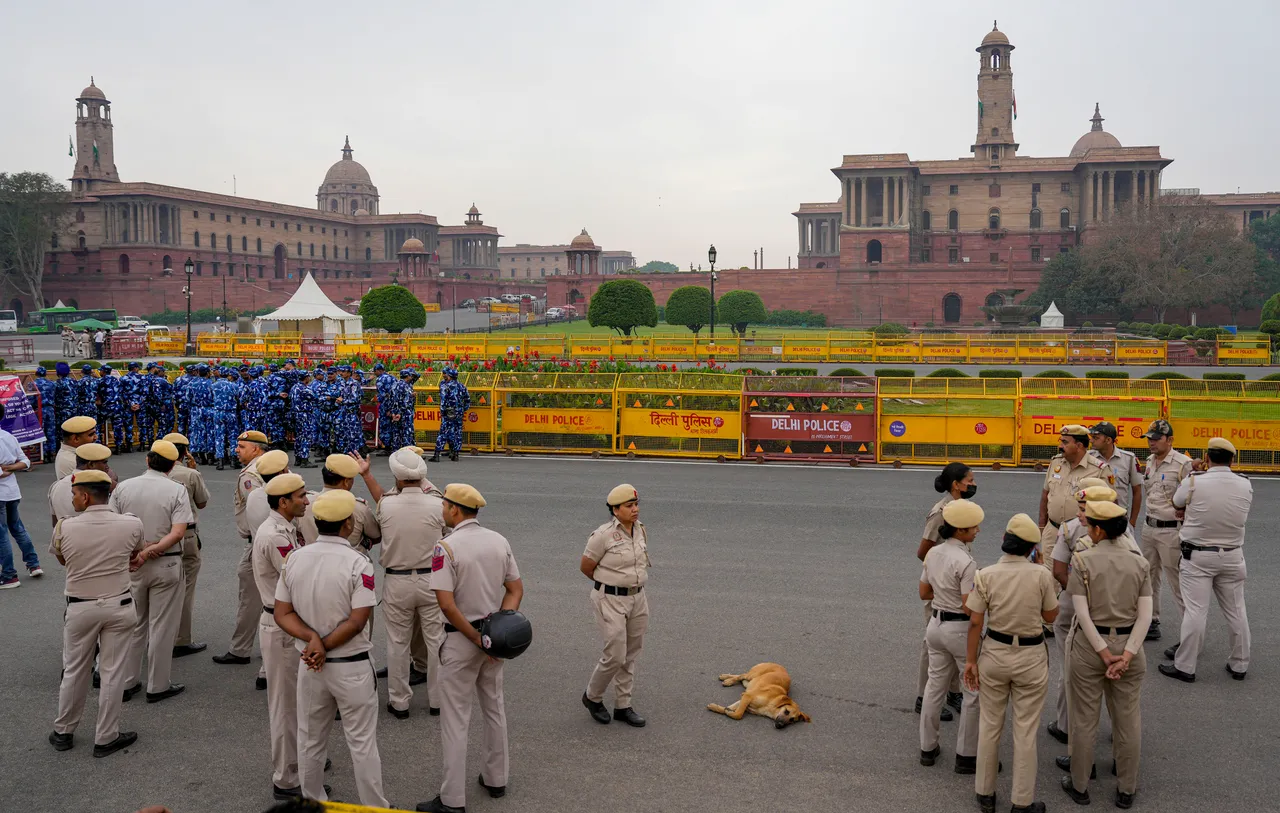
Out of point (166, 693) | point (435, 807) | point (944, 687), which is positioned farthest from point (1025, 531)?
point (166, 693)

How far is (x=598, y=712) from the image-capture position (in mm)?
6691

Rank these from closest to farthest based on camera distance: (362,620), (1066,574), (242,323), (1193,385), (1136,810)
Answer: (362,620) < (1136,810) < (1066,574) < (1193,385) < (242,323)

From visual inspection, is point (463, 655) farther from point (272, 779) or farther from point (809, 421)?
point (809, 421)

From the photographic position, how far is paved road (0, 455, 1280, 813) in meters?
5.73

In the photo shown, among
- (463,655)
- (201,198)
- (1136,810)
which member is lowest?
(1136,810)

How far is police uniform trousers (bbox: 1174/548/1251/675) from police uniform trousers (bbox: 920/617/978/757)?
2395mm

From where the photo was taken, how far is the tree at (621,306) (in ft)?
178

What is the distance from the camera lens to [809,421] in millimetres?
17250

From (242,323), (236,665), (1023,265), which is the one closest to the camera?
(236,665)

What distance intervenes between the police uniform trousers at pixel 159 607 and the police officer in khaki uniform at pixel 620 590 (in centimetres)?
299

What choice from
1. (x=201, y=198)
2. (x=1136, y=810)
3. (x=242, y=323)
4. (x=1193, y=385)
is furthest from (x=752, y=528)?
(x=201, y=198)

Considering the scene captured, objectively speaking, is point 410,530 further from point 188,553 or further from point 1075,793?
point 1075,793

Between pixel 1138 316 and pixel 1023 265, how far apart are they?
1194 cm

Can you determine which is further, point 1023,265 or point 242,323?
point 1023,265
